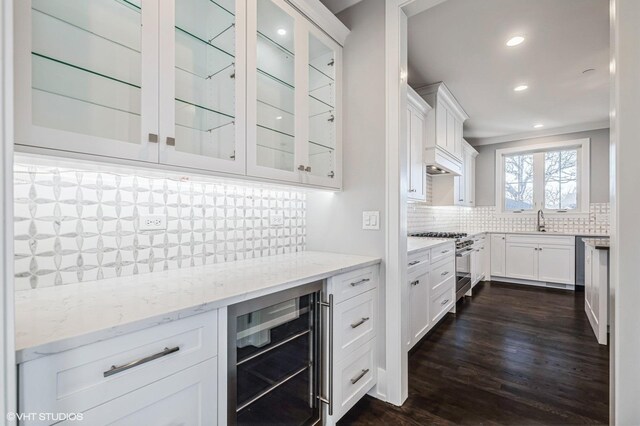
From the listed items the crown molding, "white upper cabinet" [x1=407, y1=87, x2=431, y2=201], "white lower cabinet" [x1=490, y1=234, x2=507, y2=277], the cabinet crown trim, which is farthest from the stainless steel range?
the crown molding

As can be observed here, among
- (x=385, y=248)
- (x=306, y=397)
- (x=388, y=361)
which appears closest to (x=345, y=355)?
(x=306, y=397)

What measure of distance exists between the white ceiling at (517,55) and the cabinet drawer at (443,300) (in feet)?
7.61

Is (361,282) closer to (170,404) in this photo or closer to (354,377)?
(354,377)

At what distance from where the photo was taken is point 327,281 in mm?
1479

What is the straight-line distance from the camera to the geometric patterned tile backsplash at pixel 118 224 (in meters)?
1.10

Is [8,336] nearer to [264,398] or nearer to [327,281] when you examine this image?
[264,398]

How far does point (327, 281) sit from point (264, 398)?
1.89 feet

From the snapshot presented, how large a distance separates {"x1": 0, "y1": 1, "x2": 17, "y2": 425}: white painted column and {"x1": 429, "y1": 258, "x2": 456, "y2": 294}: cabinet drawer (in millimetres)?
2744

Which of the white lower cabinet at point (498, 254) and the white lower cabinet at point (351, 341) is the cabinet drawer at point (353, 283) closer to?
the white lower cabinet at point (351, 341)

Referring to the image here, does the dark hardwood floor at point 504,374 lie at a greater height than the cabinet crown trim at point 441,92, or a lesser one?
lesser

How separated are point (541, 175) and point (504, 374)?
14.8 ft

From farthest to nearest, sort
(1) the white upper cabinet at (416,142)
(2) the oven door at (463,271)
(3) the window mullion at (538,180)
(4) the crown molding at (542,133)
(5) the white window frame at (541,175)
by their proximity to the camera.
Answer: (3) the window mullion at (538,180)
(5) the white window frame at (541,175)
(4) the crown molding at (542,133)
(2) the oven door at (463,271)
(1) the white upper cabinet at (416,142)

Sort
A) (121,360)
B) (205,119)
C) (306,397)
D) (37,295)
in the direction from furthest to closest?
(306,397), (205,119), (37,295), (121,360)

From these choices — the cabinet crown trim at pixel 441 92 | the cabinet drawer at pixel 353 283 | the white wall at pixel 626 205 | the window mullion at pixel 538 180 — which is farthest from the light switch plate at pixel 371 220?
the window mullion at pixel 538 180
